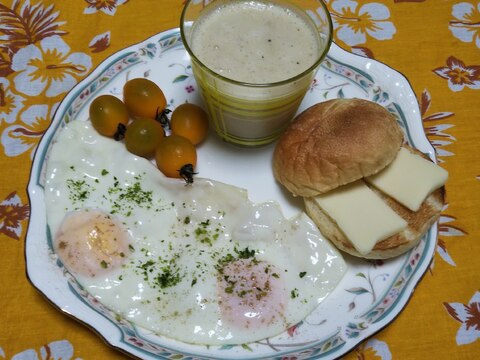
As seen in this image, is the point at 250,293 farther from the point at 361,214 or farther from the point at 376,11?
the point at 376,11

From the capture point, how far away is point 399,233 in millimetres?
2379

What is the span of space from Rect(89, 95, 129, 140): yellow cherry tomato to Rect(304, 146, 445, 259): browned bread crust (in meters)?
1.12

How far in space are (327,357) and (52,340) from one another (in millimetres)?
1322

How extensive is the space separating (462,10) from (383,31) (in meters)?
0.64

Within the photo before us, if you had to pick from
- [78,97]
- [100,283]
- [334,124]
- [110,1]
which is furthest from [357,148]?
[110,1]

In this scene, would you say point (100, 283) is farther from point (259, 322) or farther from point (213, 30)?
point (213, 30)

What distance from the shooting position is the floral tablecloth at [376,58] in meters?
2.35

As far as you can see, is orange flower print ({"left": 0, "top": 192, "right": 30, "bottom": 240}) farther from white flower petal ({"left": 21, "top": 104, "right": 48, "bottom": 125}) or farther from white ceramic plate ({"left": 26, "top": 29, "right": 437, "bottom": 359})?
white flower petal ({"left": 21, "top": 104, "right": 48, "bottom": 125})

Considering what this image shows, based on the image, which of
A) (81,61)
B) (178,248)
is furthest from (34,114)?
(178,248)

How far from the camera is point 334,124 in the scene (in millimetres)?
2471

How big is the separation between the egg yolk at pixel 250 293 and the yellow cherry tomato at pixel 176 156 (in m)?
0.56

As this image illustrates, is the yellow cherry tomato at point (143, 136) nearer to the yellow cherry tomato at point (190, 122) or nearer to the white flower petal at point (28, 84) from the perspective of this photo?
the yellow cherry tomato at point (190, 122)

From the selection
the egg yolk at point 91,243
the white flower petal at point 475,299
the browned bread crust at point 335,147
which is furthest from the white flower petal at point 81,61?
the white flower petal at point 475,299

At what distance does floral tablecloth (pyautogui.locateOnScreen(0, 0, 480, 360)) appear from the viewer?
235cm
